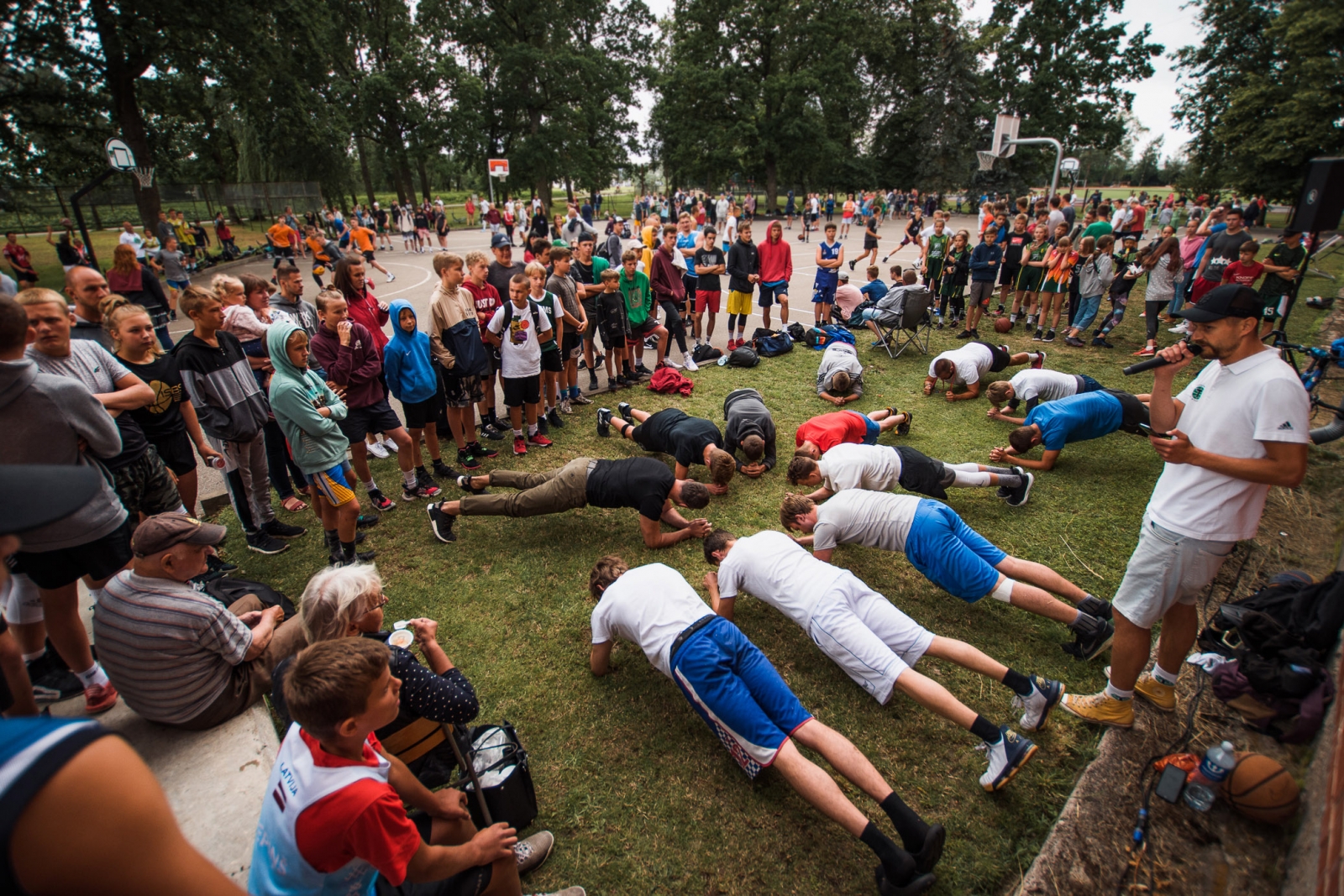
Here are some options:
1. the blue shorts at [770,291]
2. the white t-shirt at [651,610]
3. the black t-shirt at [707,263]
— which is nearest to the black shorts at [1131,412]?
the white t-shirt at [651,610]

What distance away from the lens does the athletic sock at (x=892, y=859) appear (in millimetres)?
2426

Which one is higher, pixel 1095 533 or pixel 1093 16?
pixel 1093 16

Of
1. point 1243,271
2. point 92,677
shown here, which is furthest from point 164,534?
point 1243,271

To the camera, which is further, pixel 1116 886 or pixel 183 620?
pixel 183 620

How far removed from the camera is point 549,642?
13.0ft

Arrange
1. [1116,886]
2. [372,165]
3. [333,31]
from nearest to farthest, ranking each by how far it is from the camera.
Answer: [1116,886], [333,31], [372,165]

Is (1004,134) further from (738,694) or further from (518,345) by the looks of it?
(738,694)

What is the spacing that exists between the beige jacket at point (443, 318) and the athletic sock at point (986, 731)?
502 centimetres

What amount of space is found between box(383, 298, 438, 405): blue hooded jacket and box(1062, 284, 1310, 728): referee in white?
5.26m

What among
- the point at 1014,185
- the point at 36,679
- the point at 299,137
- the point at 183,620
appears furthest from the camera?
the point at 1014,185

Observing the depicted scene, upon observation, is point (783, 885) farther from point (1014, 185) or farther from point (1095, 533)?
point (1014, 185)

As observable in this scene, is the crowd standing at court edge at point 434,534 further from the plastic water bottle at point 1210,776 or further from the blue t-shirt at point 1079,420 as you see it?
the plastic water bottle at point 1210,776

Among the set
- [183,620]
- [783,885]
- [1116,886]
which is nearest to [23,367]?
[183,620]

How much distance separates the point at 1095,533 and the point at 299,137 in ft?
113
